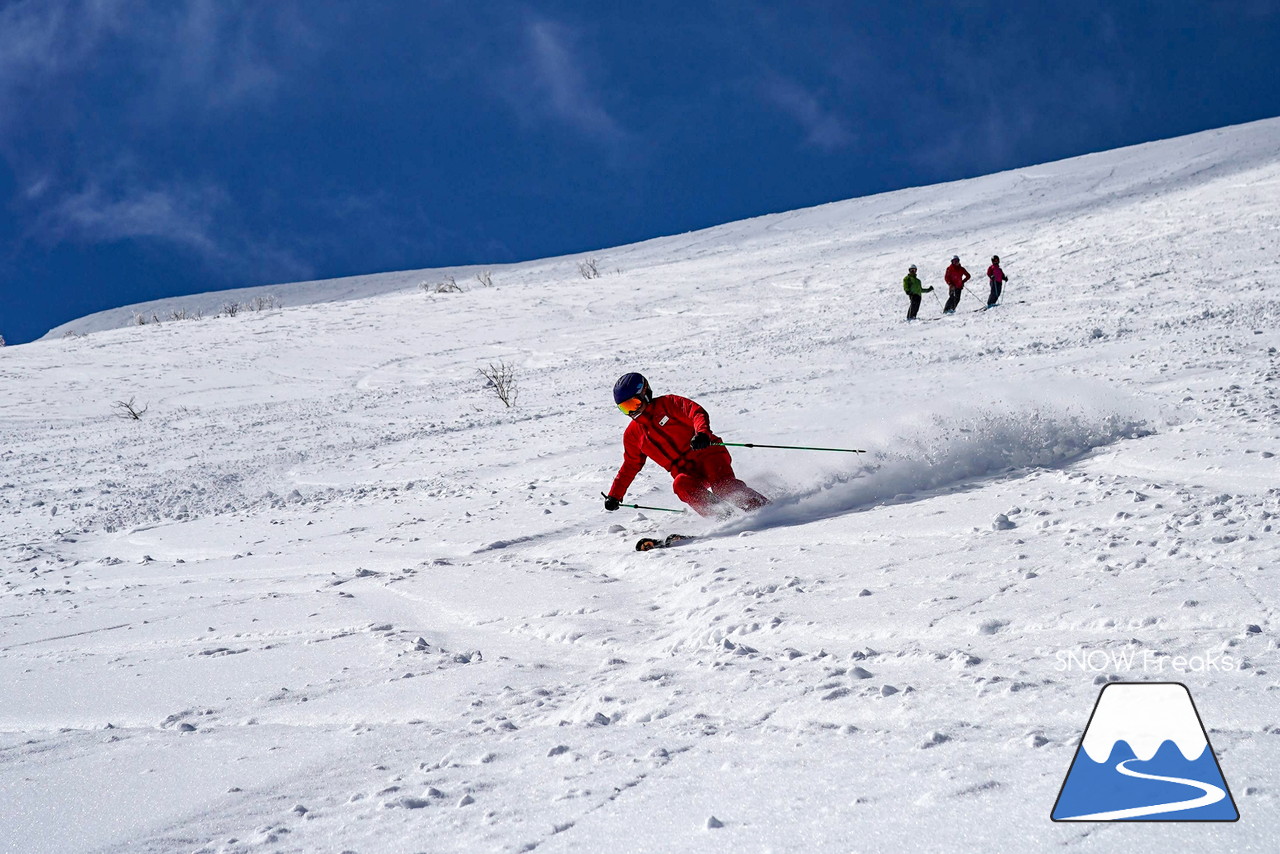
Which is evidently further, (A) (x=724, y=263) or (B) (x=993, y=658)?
(A) (x=724, y=263)

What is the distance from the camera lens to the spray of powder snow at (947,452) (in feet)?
20.2

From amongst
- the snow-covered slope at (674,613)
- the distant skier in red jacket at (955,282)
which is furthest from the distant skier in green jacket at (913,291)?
the snow-covered slope at (674,613)

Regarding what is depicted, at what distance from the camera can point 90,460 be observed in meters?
13.0

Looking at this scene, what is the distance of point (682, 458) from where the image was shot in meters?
6.62

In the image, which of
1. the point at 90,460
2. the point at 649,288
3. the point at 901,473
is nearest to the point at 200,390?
the point at 90,460

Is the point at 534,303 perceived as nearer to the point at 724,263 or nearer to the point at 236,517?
the point at 724,263

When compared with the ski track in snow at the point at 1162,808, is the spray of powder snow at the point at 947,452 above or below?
above

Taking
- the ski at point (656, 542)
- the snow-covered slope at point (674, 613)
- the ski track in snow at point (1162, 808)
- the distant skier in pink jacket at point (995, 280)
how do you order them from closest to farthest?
the ski track in snow at point (1162, 808) < the snow-covered slope at point (674, 613) < the ski at point (656, 542) < the distant skier in pink jacket at point (995, 280)

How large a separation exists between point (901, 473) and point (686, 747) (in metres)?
4.25

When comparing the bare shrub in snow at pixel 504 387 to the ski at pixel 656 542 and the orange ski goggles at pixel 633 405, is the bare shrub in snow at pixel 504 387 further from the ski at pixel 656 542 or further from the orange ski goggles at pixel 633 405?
the ski at pixel 656 542

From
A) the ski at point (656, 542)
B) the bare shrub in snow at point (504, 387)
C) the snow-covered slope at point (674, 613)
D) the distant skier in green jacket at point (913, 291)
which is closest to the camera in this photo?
the snow-covered slope at point (674, 613)

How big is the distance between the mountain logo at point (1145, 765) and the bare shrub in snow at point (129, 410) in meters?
17.6

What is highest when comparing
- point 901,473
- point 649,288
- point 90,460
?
point 649,288

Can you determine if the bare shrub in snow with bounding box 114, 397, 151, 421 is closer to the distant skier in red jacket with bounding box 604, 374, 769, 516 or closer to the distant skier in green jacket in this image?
the distant skier in red jacket with bounding box 604, 374, 769, 516
